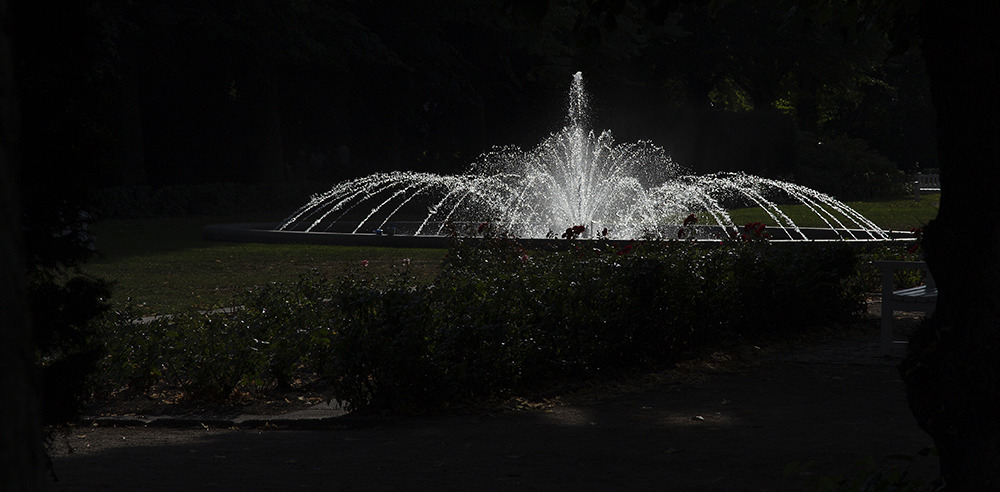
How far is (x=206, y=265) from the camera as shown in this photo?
16.2 meters

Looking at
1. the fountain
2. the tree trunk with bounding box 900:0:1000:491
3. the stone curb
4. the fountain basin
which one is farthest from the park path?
the fountain basin

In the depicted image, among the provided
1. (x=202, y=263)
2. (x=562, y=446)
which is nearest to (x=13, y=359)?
(x=562, y=446)

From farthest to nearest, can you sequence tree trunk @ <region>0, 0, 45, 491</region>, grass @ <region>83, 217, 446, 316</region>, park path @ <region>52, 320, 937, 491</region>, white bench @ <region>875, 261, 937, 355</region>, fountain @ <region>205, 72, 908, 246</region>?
fountain @ <region>205, 72, 908, 246</region>
grass @ <region>83, 217, 446, 316</region>
white bench @ <region>875, 261, 937, 355</region>
park path @ <region>52, 320, 937, 491</region>
tree trunk @ <region>0, 0, 45, 491</region>

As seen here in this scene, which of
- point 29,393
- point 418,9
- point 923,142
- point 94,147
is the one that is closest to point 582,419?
point 94,147

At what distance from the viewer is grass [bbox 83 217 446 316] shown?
12.5 meters

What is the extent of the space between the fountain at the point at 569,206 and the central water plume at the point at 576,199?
3cm

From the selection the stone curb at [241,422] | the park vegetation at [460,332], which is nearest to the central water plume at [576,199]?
the park vegetation at [460,332]

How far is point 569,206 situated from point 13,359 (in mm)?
20519

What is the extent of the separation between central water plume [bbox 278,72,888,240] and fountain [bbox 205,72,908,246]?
1.3 inches

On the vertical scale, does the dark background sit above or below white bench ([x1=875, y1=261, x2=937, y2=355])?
above

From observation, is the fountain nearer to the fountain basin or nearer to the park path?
the fountain basin

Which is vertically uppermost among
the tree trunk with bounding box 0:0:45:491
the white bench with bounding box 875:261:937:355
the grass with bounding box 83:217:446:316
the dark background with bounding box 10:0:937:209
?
the dark background with bounding box 10:0:937:209

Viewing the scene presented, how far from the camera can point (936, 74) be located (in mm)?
3354

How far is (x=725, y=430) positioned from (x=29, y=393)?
15.6 feet
